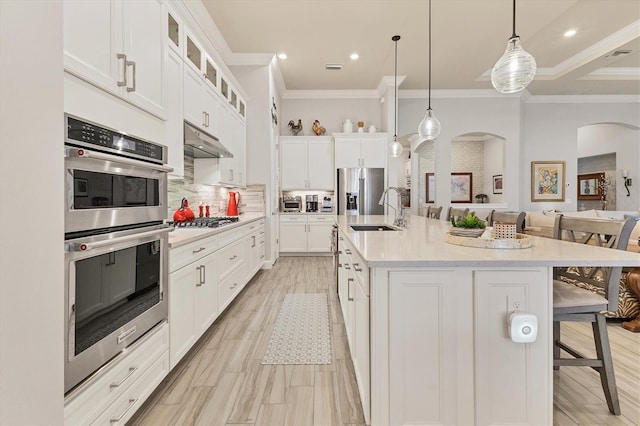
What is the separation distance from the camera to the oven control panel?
114 cm

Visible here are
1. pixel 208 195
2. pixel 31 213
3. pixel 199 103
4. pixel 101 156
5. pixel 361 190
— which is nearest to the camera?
pixel 31 213

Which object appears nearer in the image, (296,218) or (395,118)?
(395,118)

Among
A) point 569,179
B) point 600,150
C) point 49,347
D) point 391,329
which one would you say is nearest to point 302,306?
point 391,329

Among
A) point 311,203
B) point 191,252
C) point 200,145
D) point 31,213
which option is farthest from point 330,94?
point 31,213

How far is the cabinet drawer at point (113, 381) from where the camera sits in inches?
44.9

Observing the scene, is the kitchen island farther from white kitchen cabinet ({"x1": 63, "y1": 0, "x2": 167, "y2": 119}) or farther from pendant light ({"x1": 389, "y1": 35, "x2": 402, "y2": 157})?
pendant light ({"x1": 389, "y1": 35, "x2": 402, "y2": 157})

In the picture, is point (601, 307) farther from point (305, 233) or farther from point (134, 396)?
point (305, 233)

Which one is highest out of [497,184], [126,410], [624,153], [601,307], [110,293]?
[624,153]

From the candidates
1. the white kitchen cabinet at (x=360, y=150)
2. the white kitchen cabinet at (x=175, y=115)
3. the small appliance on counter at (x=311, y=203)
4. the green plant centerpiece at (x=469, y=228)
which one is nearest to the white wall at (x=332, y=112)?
the white kitchen cabinet at (x=360, y=150)

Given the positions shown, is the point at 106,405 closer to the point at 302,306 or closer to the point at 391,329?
the point at 391,329

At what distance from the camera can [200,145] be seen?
117 inches

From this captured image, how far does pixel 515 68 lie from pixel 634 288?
2.24 metres

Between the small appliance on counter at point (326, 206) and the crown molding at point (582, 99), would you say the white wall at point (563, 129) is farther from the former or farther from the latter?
the small appliance on counter at point (326, 206)

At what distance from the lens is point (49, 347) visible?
0.62 metres
